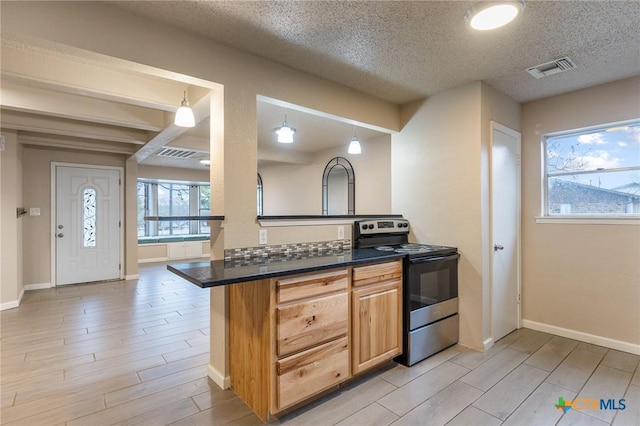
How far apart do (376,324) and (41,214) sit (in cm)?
575

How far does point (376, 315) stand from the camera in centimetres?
235

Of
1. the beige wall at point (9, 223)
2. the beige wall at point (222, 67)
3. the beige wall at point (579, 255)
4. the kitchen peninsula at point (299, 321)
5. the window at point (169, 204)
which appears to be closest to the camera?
the beige wall at point (222, 67)

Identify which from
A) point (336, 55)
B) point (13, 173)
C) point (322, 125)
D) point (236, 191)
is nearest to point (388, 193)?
point (322, 125)

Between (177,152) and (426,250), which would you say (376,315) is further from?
(177,152)

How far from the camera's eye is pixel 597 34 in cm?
212

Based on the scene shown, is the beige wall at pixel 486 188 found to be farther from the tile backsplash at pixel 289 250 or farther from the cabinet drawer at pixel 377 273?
the tile backsplash at pixel 289 250

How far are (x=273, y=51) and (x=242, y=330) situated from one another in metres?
2.00

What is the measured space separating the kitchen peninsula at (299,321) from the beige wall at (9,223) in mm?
3677

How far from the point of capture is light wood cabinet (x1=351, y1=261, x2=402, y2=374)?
2229mm

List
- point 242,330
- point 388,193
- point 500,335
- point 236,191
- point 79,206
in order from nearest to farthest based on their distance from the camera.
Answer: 1. point 242,330
2. point 236,191
3. point 500,335
4. point 388,193
5. point 79,206

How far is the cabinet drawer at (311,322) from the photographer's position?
1.84m

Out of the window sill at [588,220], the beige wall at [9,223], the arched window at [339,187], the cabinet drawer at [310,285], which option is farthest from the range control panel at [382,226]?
the beige wall at [9,223]

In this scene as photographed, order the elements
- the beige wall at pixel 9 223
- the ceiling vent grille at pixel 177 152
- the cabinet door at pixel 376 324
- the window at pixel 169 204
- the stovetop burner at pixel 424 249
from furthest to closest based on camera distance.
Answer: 1. the window at pixel 169 204
2. the ceiling vent grille at pixel 177 152
3. the beige wall at pixel 9 223
4. the stovetop burner at pixel 424 249
5. the cabinet door at pixel 376 324

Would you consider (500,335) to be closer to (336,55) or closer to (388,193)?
(388,193)
